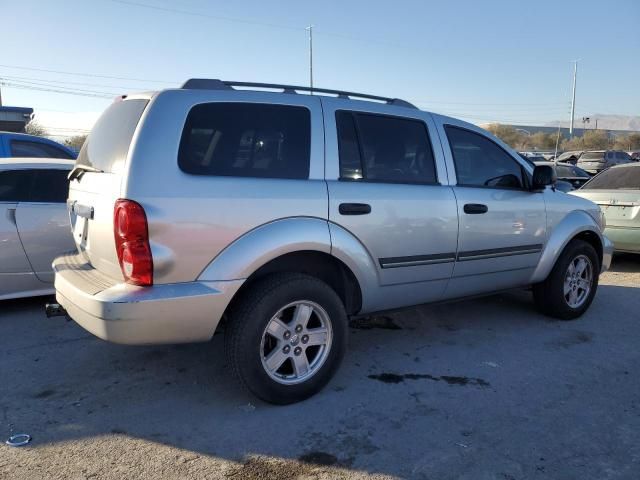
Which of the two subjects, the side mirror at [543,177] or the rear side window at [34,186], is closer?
the side mirror at [543,177]

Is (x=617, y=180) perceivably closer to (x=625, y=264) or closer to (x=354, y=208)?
(x=625, y=264)

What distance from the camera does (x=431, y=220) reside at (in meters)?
3.90

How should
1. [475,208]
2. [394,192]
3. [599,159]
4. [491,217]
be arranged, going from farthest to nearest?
[599,159], [491,217], [475,208], [394,192]

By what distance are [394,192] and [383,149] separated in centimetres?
35

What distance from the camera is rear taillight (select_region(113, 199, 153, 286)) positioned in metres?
2.79

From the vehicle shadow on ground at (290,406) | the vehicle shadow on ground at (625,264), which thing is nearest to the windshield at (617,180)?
the vehicle shadow on ground at (625,264)

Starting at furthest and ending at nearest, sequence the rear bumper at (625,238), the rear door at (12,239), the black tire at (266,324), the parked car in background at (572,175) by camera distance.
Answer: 1. the parked car in background at (572,175)
2. the rear bumper at (625,238)
3. the rear door at (12,239)
4. the black tire at (266,324)

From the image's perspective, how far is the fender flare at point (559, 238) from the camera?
484 centimetres

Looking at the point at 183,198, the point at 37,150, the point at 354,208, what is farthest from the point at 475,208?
the point at 37,150

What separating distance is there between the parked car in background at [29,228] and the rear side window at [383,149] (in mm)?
2994

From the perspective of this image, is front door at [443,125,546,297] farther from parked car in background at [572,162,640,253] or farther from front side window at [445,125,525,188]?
parked car in background at [572,162,640,253]

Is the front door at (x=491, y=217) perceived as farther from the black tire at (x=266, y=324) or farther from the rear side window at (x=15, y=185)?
the rear side window at (x=15, y=185)

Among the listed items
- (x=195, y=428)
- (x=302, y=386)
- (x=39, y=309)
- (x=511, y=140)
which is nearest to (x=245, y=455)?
(x=195, y=428)

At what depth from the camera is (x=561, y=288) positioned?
5023 mm
